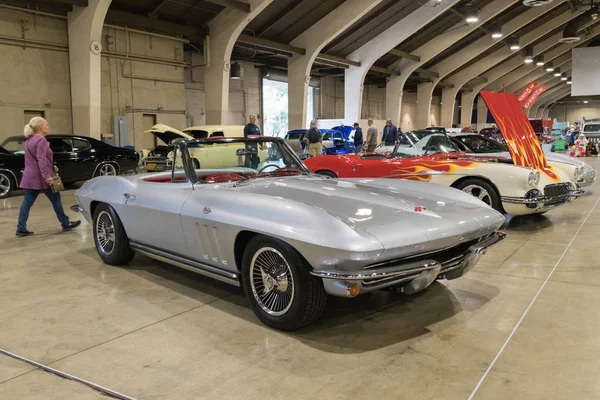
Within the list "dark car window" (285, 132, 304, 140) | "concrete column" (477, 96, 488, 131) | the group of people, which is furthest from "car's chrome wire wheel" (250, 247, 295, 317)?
"concrete column" (477, 96, 488, 131)

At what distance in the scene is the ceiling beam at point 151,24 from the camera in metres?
14.8

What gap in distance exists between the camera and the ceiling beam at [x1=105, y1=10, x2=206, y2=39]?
14.8m

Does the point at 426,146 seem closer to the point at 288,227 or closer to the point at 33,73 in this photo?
the point at 288,227

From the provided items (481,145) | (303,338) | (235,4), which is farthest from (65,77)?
(303,338)

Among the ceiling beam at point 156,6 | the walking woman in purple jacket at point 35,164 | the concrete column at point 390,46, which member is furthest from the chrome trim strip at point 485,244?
the concrete column at point 390,46

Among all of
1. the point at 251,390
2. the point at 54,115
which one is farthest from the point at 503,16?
the point at 251,390

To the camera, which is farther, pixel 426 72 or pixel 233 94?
pixel 426 72

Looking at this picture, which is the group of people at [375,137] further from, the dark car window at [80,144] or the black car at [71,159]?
the dark car window at [80,144]

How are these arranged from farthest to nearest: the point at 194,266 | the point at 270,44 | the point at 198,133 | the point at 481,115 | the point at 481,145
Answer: the point at 481,115, the point at 270,44, the point at 198,133, the point at 481,145, the point at 194,266

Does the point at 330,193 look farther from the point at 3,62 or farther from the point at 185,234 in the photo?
the point at 3,62

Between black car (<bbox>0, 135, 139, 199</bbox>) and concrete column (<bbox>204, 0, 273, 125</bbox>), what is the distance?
19.4ft

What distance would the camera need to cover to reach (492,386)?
242 centimetres

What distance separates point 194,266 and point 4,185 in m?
8.27

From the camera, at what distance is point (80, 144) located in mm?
11328
